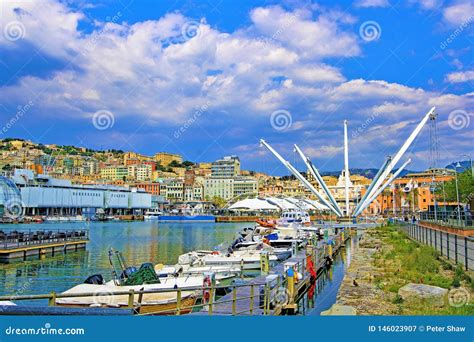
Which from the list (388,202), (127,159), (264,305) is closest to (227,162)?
(127,159)

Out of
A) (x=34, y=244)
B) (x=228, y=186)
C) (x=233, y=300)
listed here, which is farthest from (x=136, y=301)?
(x=228, y=186)

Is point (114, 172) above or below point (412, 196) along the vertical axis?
above

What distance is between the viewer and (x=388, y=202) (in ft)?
294

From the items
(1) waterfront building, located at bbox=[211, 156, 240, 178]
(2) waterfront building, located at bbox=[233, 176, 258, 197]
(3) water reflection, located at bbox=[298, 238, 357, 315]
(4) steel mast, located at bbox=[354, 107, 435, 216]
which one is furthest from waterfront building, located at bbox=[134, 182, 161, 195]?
(3) water reflection, located at bbox=[298, 238, 357, 315]

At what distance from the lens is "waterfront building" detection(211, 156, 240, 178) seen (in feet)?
500

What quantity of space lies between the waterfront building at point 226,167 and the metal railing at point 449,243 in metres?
127

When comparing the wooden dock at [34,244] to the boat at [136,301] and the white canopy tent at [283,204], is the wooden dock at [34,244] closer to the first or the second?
the boat at [136,301]

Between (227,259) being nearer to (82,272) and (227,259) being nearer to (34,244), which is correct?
(82,272)

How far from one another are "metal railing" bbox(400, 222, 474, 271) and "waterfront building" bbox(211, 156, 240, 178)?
4992 inches

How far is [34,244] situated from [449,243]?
62.2 feet

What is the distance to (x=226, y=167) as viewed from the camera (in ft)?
503

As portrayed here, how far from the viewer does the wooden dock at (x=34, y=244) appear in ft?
72.0

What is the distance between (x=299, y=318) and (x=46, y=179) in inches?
3357

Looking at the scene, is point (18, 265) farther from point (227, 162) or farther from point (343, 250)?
point (227, 162)
